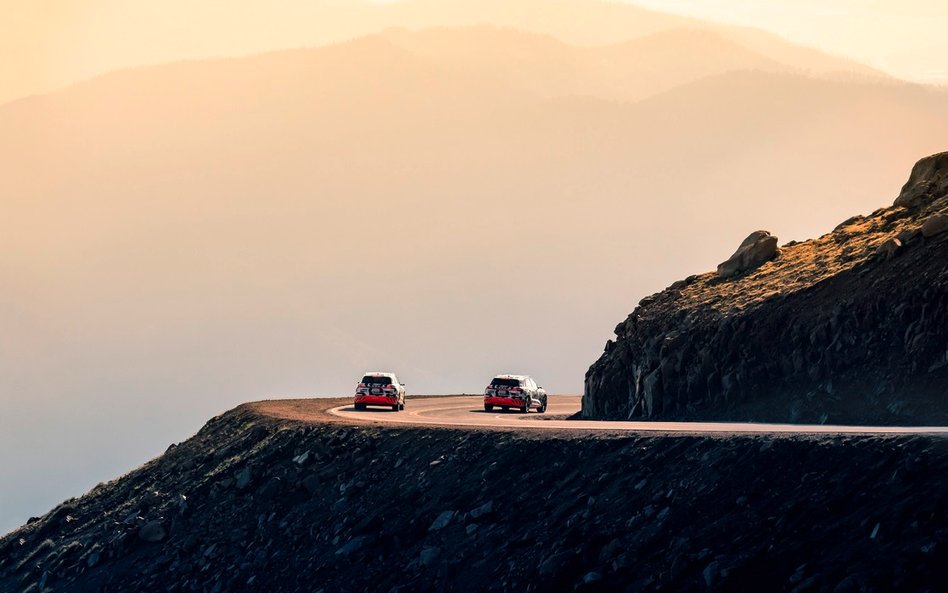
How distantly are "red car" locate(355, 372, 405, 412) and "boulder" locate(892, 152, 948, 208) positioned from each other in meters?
22.2

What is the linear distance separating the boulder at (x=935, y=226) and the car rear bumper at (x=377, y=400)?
2366 cm

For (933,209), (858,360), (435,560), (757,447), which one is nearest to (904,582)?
(757,447)

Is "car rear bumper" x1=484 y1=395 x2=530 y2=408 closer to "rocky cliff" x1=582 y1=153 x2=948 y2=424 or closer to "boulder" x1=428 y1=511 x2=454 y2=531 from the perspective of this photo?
"rocky cliff" x1=582 y1=153 x2=948 y2=424

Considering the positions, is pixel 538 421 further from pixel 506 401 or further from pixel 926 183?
pixel 926 183

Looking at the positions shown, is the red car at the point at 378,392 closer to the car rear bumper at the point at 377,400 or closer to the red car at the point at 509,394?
the car rear bumper at the point at 377,400

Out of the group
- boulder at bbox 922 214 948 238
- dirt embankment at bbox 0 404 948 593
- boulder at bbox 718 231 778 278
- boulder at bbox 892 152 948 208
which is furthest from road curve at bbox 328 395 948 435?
boulder at bbox 892 152 948 208

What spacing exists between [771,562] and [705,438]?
26.9ft

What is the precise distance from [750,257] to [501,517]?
3013 centimetres

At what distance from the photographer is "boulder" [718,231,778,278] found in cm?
6531

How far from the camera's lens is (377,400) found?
65875 millimetres

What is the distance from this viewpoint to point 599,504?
3597 centimetres

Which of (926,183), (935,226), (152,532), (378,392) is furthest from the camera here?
(378,392)

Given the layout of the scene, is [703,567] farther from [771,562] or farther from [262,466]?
[262,466]

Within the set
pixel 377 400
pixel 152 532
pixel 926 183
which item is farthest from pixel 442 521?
pixel 926 183
